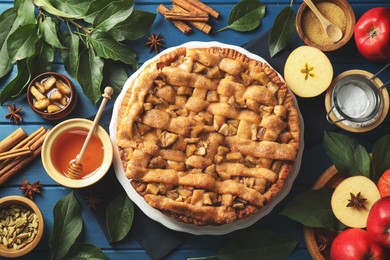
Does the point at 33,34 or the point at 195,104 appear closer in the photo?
the point at 195,104

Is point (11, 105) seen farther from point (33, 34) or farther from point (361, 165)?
point (361, 165)

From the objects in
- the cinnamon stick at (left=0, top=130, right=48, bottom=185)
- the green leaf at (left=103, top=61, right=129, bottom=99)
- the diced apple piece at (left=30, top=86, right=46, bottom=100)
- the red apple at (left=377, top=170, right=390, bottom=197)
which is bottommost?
the cinnamon stick at (left=0, top=130, right=48, bottom=185)

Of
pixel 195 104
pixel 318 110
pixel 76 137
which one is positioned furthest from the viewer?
pixel 318 110

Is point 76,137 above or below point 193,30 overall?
below

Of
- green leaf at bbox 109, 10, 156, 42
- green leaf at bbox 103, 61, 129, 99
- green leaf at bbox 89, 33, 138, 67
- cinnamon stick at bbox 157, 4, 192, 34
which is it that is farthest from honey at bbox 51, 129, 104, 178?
cinnamon stick at bbox 157, 4, 192, 34

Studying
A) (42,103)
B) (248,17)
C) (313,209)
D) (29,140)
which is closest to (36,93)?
(42,103)

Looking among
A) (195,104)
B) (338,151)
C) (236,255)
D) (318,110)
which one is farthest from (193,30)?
(236,255)

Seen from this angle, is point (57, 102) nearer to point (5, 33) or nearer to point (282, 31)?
point (5, 33)

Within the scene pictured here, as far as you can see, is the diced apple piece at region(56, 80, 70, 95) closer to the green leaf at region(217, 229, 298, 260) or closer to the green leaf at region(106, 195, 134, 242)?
the green leaf at region(106, 195, 134, 242)
